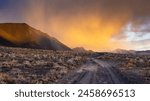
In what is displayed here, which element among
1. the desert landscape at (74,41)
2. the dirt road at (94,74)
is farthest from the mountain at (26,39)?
the dirt road at (94,74)

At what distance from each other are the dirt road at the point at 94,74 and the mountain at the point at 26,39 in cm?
51

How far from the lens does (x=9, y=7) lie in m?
12.2

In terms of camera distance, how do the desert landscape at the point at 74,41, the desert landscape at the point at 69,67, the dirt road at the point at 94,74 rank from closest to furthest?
the dirt road at the point at 94,74 < the desert landscape at the point at 69,67 < the desert landscape at the point at 74,41

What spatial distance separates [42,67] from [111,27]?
1.46m

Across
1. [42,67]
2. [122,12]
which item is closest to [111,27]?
[122,12]

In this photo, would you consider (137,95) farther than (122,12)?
No

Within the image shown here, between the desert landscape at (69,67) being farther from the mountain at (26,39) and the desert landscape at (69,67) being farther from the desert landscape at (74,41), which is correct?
the mountain at (26,39)

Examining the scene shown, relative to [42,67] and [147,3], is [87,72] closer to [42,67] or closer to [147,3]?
[42,67]

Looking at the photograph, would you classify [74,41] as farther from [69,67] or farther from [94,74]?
[94,74]

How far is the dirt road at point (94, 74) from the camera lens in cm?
1162

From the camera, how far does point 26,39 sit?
12070 millimetres

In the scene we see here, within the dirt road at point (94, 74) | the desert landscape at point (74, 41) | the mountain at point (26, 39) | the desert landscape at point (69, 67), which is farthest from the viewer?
the mountain at point (26, 39)

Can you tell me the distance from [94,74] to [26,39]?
139 centimetres

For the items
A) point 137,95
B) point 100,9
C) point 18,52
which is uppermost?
point 100,9
